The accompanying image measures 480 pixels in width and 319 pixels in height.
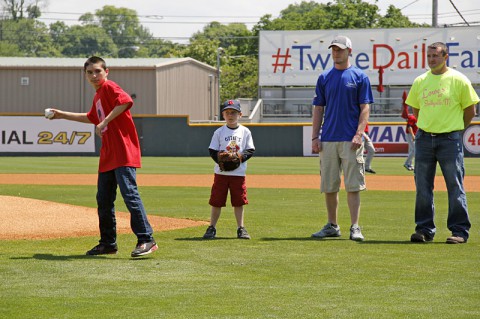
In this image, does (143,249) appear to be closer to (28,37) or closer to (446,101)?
(446,101)

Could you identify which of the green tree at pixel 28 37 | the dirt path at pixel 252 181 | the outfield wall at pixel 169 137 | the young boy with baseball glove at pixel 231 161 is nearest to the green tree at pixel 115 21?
the green tree at pixel 28 37

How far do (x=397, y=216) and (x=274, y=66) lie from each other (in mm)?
37093

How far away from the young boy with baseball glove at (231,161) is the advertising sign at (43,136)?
25693 millimetres

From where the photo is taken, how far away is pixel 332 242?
920 cm

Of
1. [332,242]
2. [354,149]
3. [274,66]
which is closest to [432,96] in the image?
[354,149]

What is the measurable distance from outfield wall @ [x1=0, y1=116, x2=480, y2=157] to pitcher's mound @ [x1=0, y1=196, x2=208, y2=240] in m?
22.4

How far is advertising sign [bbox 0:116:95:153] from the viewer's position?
34906mm

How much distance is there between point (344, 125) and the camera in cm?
940

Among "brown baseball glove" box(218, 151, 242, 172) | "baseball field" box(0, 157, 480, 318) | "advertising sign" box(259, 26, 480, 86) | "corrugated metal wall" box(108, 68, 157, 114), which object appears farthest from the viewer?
"corrugated metal wall" box(108, 68, 157, 114)

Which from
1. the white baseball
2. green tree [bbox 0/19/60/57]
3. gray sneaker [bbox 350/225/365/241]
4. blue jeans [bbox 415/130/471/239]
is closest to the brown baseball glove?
gray sneaker [bbox 350/225/365/241]

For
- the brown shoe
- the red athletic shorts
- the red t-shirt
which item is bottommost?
the brown shoe

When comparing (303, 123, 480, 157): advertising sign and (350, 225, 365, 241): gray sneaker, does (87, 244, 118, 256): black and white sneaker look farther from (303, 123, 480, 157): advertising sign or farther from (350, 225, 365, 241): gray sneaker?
(303, 123, 480, 157): advertising sign

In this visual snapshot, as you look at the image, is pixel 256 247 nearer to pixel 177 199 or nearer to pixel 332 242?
pixel 332 242

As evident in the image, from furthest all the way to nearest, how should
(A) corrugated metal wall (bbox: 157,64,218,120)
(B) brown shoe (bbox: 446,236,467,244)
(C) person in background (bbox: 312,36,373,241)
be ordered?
(A) corrugated metal wall (bbox: 157,64,218,120) → (C) person in background (bbox: 312,36,373,241) → (B) brown shoe (bbox: 446,236,467,244)
